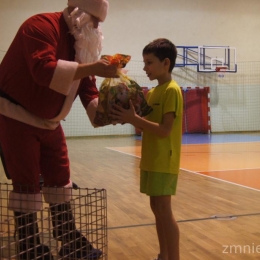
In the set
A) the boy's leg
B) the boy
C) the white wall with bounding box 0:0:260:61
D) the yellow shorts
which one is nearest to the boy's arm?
the boy

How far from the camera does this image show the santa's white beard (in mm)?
1793

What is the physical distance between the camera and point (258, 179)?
413 cm

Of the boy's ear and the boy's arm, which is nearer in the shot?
the boy's arm

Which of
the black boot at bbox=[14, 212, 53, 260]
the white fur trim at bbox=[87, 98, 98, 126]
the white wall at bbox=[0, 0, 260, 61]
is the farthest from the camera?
the white wall at bbox=[0, 0, 260, 61]

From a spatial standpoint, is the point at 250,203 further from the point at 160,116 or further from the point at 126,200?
the point at 160,116

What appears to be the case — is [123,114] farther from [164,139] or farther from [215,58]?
[215,58]

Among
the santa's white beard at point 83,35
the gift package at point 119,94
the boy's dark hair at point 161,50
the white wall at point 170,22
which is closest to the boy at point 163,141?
the boy's dark hair at point 161,50

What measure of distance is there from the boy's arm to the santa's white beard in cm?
31

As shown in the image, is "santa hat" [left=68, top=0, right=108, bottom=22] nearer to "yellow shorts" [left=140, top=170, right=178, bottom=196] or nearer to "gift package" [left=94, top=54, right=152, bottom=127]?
"gift package" [left=94, top=54, right=152, bottom=127]

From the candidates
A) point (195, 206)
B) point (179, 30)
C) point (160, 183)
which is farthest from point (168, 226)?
point (179, 30)

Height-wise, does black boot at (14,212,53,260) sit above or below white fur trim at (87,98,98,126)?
below

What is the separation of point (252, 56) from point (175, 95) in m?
10.2

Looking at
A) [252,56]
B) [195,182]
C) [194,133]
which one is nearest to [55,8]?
[194,133]

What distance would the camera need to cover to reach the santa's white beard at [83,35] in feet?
5.88
